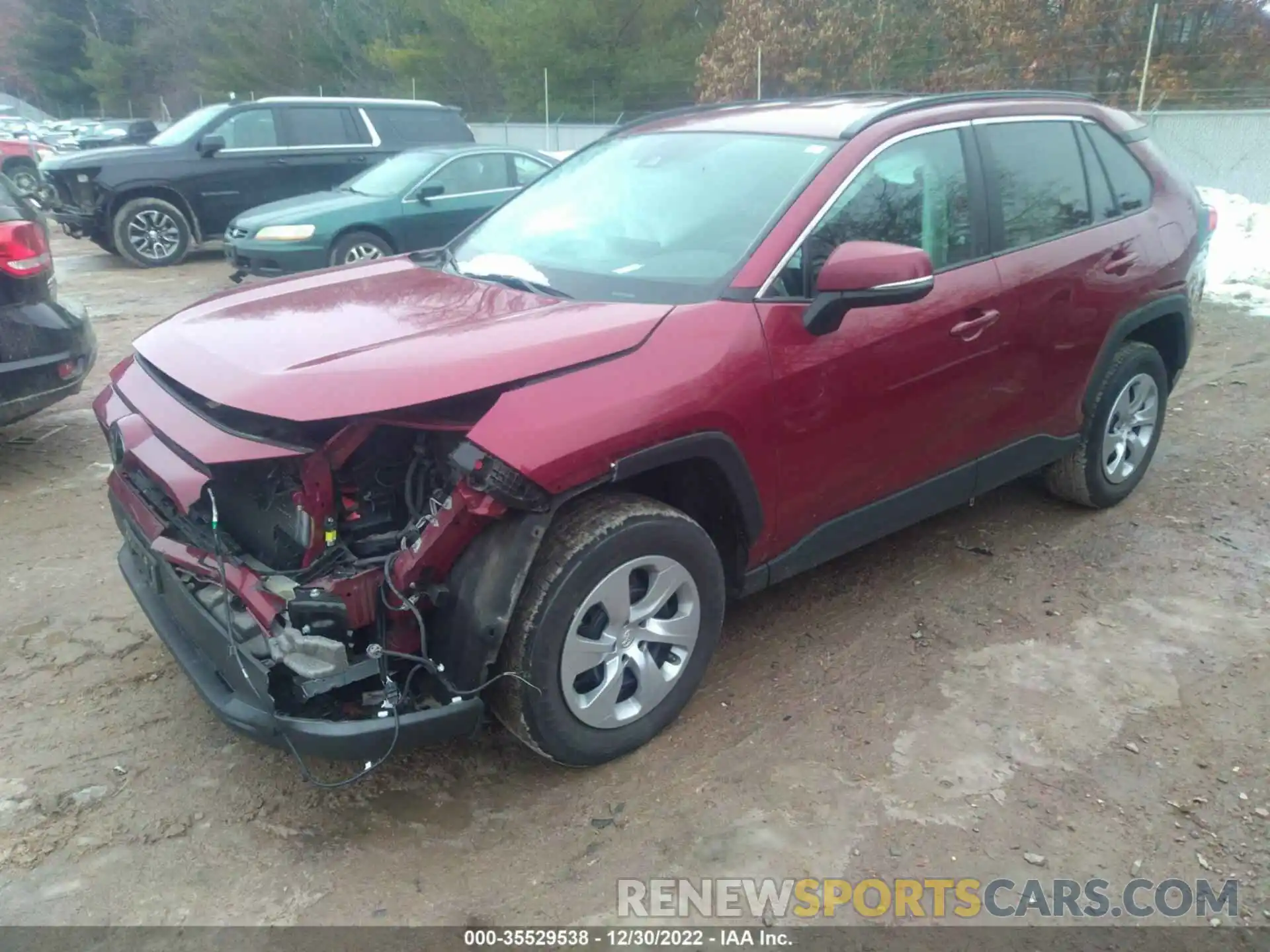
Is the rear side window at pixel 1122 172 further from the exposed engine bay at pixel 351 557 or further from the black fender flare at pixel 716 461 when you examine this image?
the exposed engine bay at pixel 351 557

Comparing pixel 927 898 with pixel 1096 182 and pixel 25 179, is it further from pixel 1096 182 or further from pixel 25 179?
pixel 25 179

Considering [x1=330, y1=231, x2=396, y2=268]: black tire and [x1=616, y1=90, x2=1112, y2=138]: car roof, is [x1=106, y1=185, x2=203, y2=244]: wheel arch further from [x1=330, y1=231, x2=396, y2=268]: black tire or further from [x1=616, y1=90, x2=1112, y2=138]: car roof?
[x1=616, y1=90, x2=1112, y2=138]: car roof

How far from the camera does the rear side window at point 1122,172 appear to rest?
14.1 ft

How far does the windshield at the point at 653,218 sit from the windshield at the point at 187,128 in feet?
31.1

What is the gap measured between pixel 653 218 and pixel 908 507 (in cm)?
142

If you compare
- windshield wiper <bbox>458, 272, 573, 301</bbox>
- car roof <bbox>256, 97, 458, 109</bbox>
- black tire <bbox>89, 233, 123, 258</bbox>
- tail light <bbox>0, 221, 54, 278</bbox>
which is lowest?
black tire <bbox>89, 233, 123, 258</bbox>

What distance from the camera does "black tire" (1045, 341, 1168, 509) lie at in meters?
4.36

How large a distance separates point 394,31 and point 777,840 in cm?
3955

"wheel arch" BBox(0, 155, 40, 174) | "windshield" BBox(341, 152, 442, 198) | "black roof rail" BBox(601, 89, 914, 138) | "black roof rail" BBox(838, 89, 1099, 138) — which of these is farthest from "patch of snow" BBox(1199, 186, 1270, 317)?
"wheel arch" BBox(0, 155, 40, 174)

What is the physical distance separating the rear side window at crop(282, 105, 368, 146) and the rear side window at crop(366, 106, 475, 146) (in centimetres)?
32

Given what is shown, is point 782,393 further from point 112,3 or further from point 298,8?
point 112,3

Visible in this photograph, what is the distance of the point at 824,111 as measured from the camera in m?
3.63

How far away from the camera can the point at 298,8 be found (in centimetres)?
4003

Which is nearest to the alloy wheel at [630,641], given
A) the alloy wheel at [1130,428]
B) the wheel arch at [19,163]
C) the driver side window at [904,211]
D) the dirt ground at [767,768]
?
the dirt ground at [767,768]
